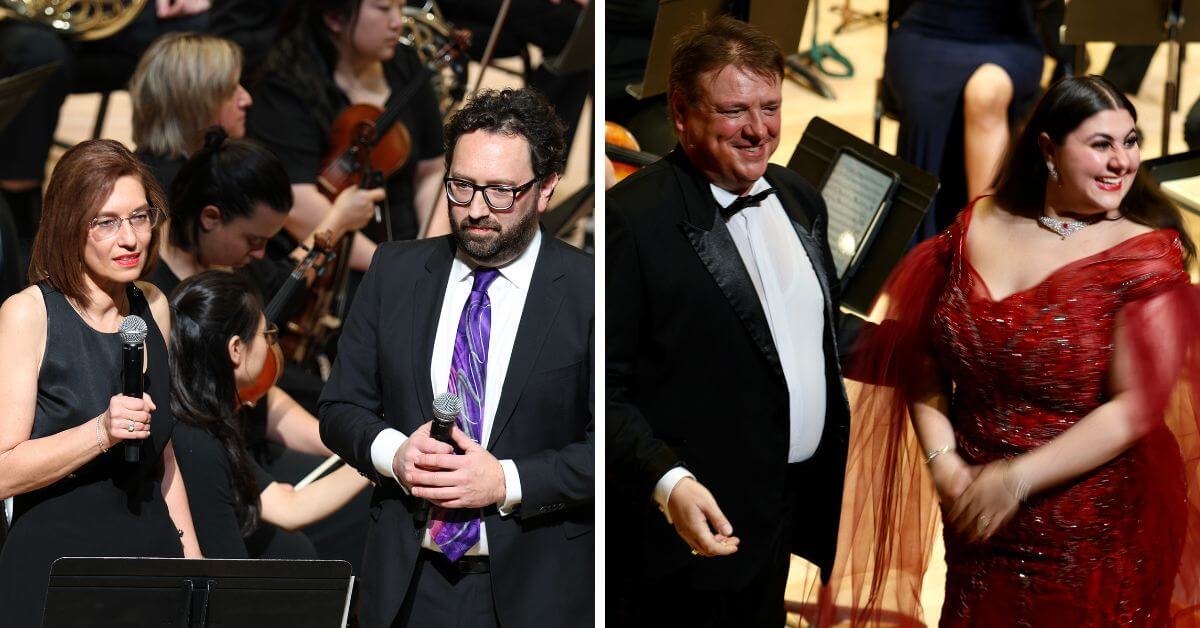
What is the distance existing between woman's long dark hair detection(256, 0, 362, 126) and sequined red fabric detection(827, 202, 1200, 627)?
143 centimetres

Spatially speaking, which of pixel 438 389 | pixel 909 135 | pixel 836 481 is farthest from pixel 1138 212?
pixel 438 389

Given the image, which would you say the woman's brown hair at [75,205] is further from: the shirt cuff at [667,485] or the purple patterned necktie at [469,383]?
the shirt cuff at [667,485]

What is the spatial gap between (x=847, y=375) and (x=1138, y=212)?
64 cm

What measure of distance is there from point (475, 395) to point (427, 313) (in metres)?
0.19

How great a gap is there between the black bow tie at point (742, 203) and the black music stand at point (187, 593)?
104cm

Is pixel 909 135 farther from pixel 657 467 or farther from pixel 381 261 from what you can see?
pixel 381 261

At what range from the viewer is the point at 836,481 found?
301cm

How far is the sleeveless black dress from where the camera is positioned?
2883 millimetres

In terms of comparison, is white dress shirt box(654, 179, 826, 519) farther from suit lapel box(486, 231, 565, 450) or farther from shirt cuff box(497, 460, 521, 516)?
shirt cuff box(497, 460, 521, 516)

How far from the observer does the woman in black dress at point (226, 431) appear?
3.02 meters

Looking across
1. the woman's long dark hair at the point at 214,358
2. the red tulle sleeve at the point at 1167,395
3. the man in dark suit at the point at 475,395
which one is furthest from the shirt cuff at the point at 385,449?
the red tulle sleeve at the point at 1167,395

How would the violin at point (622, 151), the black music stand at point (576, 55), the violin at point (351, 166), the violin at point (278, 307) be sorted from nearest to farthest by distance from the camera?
the violin at point (622, 151) → the violin at point (278, 307) → the violin at point (351, 166) → the black music stand at point (576, 55)

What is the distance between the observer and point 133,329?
278cm

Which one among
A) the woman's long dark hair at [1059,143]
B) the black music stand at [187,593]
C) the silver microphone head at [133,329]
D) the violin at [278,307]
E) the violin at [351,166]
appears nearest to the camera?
the woman's long dark hair at [1059,143]
